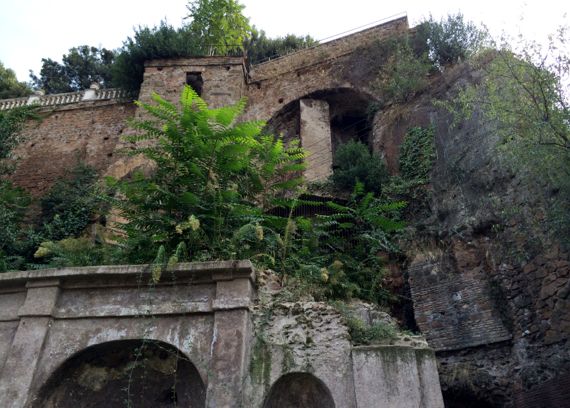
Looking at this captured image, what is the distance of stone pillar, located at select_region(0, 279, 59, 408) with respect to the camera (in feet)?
22.0

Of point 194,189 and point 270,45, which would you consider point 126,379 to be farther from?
point 270,45

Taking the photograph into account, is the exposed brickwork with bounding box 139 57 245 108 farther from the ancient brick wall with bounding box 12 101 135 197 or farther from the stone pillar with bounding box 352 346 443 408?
the stone pillar with bounding box 352 346 443 408

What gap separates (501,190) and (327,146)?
23.5 ft

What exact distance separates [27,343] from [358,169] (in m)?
9.40

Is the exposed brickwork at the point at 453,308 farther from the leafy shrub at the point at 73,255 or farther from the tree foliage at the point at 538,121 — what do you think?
the leafy shrub at the point at 73,255

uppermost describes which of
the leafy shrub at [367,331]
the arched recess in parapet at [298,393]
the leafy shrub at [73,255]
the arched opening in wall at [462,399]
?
the leafy shrub at [73,255]

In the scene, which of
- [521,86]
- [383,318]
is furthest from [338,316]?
[521,86]

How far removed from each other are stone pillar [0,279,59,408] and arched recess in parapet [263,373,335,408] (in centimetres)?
299

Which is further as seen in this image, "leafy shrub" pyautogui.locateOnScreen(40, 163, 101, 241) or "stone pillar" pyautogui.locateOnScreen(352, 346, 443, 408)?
"leafy shrub" pyautogui.locateOnScreen(40, 163, 101, 241)

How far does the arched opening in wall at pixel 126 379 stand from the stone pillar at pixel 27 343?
1.41 ft

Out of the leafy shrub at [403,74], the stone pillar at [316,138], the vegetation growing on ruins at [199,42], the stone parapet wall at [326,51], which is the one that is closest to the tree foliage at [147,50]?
the vegetation growing on ruins at [199,42]

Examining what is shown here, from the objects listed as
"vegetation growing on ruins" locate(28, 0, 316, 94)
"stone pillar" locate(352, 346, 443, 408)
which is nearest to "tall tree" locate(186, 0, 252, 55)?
"vegetation growing on ruins" locate(28, 0, 316, 94)

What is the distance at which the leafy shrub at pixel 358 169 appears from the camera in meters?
14.1

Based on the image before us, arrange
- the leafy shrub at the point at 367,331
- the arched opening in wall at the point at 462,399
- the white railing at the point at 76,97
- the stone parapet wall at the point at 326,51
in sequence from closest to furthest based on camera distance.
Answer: the leafy shrub at the point at 367,331 < the arched opening in wall at the point at 462,399 < the stone parapet wall at the point at 326,51 < the white railing at the point at 76,97
